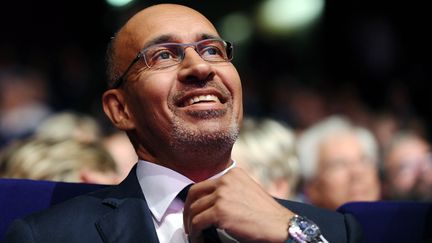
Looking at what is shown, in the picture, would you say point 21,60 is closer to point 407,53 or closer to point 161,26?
point 407,53

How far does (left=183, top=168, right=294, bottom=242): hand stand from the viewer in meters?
2.50

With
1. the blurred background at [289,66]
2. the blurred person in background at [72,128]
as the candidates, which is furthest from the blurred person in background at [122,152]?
the blurred background at [289,66]

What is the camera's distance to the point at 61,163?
3.58 metres

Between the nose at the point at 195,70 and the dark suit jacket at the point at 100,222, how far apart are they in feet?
1.12

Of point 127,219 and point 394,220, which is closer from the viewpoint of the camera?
point 127,219

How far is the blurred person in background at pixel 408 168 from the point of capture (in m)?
4.64

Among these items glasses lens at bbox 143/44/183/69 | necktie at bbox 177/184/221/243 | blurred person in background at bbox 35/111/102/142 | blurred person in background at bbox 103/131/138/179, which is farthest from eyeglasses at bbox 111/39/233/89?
blurred person in background at bbox 35/111/102/142

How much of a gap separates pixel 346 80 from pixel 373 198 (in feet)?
15.8

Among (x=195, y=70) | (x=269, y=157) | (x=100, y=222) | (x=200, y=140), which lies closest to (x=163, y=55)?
(x=195, y=70)

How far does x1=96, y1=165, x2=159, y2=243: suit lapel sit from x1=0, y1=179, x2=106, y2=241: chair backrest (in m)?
0.20

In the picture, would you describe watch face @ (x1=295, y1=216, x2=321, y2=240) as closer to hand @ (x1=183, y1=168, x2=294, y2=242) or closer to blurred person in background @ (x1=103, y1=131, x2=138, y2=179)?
hand @ (x1=183, y1=168, x2=294, y2=242)

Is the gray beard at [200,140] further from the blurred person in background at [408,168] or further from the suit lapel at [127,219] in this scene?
the blurred person in background at [408,168]

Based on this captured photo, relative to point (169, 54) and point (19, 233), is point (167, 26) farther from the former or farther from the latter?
point (19, 233)

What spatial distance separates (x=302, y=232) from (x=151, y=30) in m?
0.78
